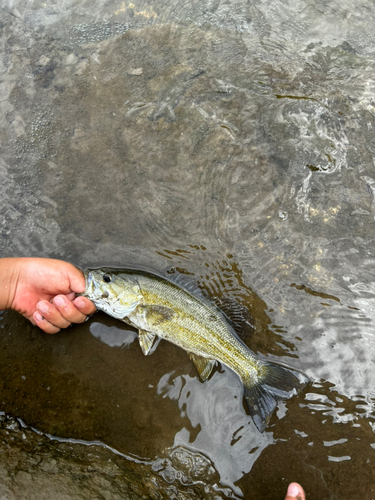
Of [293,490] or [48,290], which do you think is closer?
[293,490]

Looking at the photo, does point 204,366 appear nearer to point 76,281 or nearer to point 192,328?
point 192,328

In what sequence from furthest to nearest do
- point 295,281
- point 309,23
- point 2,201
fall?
point 309,23 < point 2,201 < point 295,281

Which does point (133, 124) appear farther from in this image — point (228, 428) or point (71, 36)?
point (228, 428)

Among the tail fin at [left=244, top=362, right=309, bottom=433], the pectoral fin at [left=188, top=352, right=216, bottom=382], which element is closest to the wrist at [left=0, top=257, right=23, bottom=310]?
the pectoral fin at [left=188, top=352, right=216, bottom=382]

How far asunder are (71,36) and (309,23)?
9.14 feet

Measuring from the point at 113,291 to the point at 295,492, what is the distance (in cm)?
243

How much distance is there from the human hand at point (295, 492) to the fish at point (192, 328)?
20.2 inches

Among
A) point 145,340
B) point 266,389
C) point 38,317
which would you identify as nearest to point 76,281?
point 38,317

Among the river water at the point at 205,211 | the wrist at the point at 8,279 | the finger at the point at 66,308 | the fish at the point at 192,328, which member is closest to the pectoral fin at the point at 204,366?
the fish at the point at 192,328

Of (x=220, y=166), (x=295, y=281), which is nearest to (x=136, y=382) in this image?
(x=295, y=281)

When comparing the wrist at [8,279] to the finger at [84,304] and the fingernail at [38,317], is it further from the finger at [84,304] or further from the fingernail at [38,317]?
the finger at [84,304]

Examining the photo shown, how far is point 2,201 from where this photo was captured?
4.21m

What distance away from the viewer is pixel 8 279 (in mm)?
3887

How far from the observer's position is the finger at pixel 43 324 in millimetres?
3928
